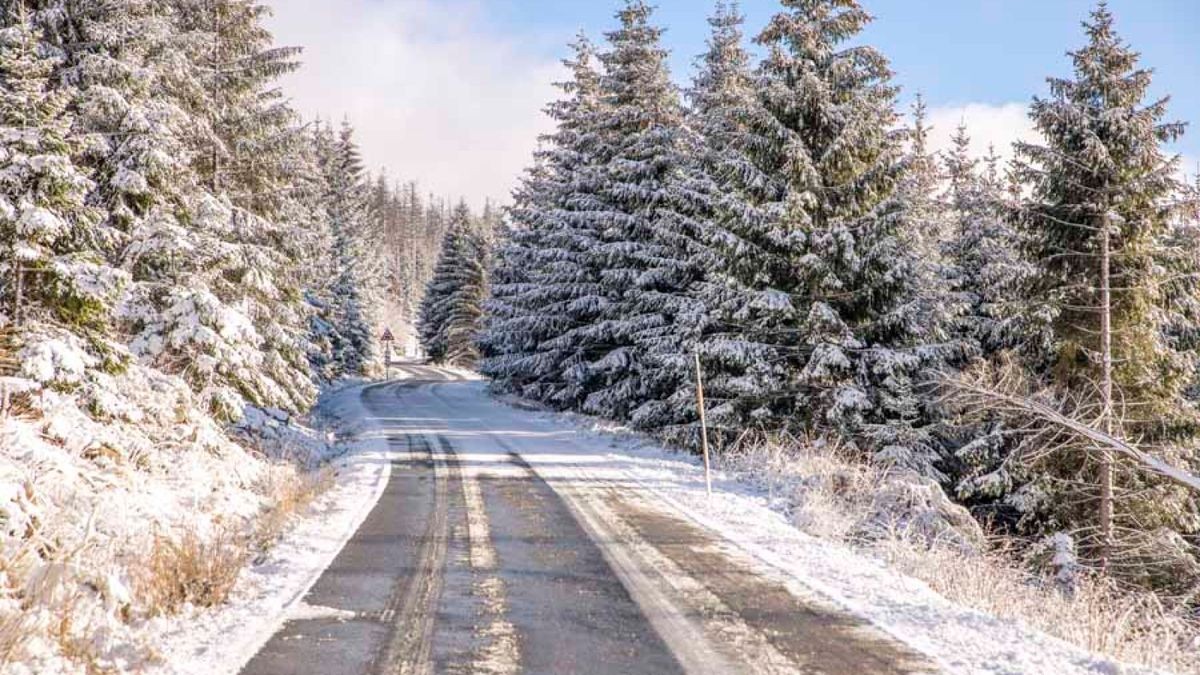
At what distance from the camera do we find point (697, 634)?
516 cm

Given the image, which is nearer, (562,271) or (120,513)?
(120,513)

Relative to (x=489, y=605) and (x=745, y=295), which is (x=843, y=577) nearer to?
(x=489, y=605)

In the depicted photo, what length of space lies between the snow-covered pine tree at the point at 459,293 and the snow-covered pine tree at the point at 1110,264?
41.7m

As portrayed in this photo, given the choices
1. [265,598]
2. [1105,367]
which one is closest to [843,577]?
[265,598]

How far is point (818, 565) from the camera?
719 cm

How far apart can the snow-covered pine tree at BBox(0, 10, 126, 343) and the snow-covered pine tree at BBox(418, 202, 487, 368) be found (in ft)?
144

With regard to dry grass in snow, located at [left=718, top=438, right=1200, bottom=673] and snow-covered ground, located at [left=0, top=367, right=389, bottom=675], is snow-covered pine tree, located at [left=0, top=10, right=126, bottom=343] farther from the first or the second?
dry grass in snow, located at [left=718, top=438, right=1200, bottom=673]

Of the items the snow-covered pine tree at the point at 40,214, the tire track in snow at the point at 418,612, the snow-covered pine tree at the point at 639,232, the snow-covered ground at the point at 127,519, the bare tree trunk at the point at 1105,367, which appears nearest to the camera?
the snow-covered ground at the point at 127,519

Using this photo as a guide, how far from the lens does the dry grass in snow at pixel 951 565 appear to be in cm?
607

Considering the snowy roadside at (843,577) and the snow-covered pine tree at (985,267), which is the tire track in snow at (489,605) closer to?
the snowy roadside at (843,577)

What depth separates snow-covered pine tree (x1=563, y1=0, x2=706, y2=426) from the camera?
1925cm

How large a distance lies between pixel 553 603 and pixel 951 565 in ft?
14.2

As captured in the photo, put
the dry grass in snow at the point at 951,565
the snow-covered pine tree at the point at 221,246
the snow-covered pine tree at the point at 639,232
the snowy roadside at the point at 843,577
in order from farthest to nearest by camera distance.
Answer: the snow-covered pine tree at the point at 639,232 → the snow-covered pine tree at the point at 221,246 → the dry grass in snow at the point at 951,565 → the snowy roadside at the point at 843,577

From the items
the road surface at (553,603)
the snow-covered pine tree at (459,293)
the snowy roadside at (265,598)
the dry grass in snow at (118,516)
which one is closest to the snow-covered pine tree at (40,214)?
the dry grass in snow at (118,516)
